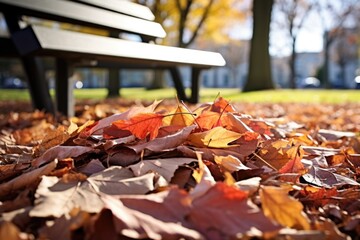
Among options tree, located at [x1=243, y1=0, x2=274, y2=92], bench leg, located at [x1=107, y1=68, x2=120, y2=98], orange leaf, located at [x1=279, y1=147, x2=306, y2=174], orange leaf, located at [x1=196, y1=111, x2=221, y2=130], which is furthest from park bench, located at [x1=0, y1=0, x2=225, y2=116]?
tree, located at [x1=243, y1=0, x2=274, y2=92]

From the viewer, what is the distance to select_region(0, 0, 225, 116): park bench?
2137mm

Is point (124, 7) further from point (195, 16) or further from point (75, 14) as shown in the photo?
point (195, 16)

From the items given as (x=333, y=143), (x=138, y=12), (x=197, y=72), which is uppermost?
(x=138, y=12)

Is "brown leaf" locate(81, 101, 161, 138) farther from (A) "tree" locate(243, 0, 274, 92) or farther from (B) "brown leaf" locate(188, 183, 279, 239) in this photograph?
(A) "tree" locate(243, 0, 274, 92)

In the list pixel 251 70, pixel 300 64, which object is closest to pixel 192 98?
pixel 251 70

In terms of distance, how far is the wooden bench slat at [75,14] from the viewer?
2.53 m

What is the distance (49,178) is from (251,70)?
46.4ft

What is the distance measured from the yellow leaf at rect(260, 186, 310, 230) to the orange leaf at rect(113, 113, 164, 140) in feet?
1.86

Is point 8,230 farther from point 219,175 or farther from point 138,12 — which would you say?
point 138,12

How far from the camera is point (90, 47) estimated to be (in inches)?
96.2

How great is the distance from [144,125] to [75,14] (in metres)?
1.95

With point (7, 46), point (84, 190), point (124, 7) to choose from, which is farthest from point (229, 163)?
point (124, 7)

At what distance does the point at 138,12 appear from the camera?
167 inches

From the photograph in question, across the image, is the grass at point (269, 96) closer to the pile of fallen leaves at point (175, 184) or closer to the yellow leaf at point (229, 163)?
the pile of fallen leaves at point (175, 184)
